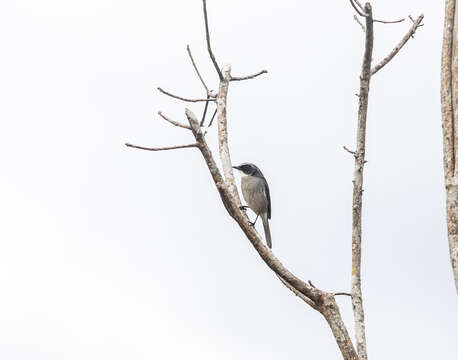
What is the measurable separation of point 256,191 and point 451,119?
324 inches

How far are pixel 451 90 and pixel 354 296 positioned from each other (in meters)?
1.58

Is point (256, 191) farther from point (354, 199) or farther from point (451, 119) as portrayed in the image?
point (451, 119)

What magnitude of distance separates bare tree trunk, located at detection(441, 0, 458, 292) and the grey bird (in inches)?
314

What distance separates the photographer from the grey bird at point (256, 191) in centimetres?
1216

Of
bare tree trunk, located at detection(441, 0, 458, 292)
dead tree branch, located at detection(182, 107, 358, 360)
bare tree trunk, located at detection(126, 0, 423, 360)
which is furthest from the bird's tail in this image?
bare tree trunk, located at detection(441, 0, 458, 292)

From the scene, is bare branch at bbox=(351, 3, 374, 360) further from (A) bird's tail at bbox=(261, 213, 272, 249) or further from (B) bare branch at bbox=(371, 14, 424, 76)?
(A) bird's tail at bbox=(261, 213, 272, 249)

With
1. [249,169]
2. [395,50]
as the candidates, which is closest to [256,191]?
[249,169]

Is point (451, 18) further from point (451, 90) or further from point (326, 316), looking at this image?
point (326, 316)

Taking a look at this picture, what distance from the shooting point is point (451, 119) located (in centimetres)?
398

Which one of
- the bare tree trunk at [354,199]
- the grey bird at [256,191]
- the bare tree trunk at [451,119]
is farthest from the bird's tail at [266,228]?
the bare tree trunk at [451,119]

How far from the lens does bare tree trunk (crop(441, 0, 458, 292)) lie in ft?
Result: 12.6

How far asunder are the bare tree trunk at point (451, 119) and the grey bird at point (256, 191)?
7.97m

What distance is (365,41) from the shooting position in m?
4.83

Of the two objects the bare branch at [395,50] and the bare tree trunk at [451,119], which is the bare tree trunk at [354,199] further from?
the bare tree trunk at [451,119]
